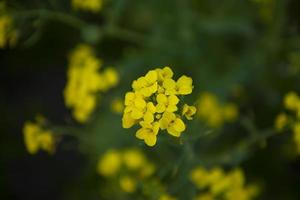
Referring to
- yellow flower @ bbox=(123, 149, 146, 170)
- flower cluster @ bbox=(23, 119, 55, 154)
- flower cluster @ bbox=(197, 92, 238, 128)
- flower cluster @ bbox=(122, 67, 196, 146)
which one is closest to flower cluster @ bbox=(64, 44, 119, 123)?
flower cluster @ bbox=(23, 119, 55, 154)

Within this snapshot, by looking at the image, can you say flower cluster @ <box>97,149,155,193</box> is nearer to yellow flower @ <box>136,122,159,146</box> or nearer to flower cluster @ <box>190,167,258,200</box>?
flower cluster @ <box>190,167,258,200</box>

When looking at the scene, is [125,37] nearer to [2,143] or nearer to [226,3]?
[226,3]

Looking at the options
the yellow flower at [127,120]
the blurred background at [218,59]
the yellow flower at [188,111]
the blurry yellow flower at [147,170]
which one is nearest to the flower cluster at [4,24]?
the blurred background at [218,59]

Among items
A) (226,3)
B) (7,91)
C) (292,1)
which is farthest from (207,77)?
(7,91)

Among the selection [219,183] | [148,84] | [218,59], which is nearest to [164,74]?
[148,84]

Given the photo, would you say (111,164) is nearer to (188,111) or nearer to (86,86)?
(86,86)
